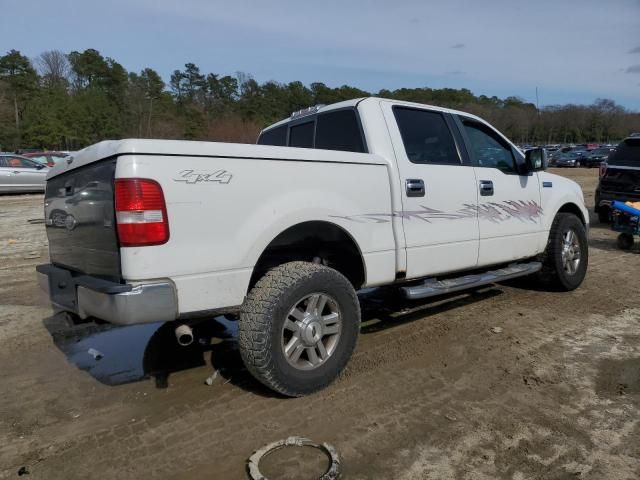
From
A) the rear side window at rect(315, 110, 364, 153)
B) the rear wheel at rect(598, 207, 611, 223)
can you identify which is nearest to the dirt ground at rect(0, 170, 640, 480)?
the rear side window at rect(315, 110, 364, 153)

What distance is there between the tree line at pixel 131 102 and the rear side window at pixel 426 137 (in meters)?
31.9

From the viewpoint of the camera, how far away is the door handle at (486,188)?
4.57m

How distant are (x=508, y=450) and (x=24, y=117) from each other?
230ft

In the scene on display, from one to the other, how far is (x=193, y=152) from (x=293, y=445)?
1715mm

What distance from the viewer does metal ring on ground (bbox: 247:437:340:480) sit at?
2.47 metres

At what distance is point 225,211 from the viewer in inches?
115

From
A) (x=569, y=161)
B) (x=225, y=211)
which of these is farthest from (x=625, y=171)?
(x=569, y=161)

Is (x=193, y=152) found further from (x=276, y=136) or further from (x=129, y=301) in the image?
(x=276, y=136)

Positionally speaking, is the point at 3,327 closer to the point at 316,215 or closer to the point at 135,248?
the point at 135,248

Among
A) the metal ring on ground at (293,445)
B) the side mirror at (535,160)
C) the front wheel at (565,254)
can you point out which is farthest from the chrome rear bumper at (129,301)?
the front wheel at (565,254)

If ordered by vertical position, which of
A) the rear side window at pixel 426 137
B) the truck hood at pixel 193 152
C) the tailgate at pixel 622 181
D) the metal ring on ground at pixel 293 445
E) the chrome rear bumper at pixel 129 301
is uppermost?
the rear side window at pixel 426 137

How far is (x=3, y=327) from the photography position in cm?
484

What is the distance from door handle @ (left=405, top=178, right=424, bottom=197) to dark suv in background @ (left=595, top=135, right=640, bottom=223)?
695 cm

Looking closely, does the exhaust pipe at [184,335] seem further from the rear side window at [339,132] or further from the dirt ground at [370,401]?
the rear side window at [339,132]
